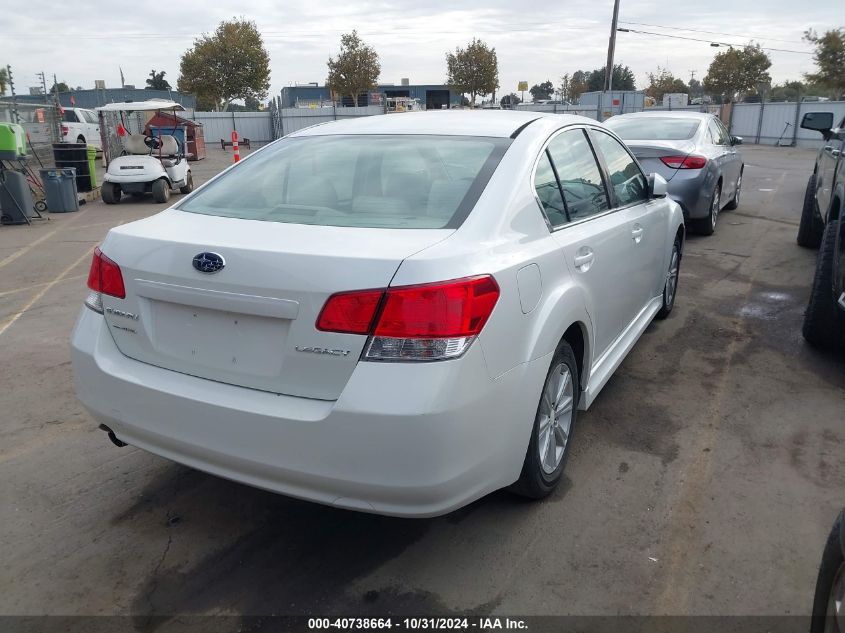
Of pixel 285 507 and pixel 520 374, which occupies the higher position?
pixel 520 374

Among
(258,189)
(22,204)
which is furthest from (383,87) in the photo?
(258,189)

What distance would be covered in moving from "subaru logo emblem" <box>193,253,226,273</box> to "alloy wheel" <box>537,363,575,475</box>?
1356mm

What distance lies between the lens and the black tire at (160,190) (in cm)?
1338

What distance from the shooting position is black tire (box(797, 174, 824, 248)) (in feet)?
26.9

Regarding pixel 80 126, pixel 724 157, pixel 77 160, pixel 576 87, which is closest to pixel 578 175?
pixel 724 157

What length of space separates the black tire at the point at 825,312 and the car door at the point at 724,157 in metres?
4.21

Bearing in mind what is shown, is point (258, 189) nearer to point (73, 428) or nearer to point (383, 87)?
point (73, 428)

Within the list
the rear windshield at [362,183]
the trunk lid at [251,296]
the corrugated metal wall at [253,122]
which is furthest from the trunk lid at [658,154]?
Answer: the corrugated metal wall at [253,122]

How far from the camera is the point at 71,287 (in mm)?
7062

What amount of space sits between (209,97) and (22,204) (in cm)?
3830

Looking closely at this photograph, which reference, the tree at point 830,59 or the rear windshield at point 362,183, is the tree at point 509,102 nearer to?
the tree at point 830,59

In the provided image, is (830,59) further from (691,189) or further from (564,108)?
(691,189)

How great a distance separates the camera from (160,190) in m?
13.4

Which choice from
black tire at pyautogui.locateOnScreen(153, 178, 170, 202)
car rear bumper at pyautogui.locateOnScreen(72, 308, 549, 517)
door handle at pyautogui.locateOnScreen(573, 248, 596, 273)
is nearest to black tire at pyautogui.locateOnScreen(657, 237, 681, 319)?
door handle at pyautogui.locateOnScreen(573, 248, 596, 273)
